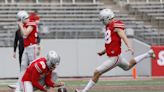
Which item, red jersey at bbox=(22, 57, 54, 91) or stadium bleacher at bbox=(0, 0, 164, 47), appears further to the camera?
stadium bleacher at bbox=(0, 0, 164, 47)

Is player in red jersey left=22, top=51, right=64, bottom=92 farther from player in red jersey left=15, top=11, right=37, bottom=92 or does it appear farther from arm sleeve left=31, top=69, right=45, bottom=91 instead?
player in red jersey left=15, top=11, right=37, bottom=92

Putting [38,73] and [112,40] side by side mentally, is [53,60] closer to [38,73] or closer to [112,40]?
[38,73]

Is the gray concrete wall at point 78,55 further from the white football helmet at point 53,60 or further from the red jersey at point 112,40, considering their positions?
the white football helmet at point 53,60

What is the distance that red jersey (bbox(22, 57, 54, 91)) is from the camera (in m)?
9.86

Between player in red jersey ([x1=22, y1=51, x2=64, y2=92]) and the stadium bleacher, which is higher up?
player in red jersey ([x1=22, y1=51, x2=64, y2=92])

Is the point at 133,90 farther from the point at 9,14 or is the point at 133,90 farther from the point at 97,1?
the point at 97,1

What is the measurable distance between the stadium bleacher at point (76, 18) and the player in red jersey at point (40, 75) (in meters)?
11.1

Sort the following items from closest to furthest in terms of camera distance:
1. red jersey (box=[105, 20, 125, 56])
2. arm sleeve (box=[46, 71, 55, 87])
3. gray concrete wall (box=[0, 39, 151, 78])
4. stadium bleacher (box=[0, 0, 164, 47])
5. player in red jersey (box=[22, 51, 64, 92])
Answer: player in red jersey (box=[22, 51, 64, 92])
arm sleeve (box=[46, 71, 55, 87])
red jersey (box=[105, 20, 125, 56])
gray concrete wall (box=[0, 39, 151, 78])
stadium bleacher (box=[0, 0, 164, 47])

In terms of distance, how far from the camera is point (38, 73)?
991 centimetres

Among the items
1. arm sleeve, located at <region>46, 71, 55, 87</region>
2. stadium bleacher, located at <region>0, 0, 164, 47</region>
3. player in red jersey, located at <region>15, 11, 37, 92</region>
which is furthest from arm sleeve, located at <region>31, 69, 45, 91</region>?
stadium bleacher, located at <region>0, 0, 164, 47</region>

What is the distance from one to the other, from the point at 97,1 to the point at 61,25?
11.8 ft

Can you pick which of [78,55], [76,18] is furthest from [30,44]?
[76,18]

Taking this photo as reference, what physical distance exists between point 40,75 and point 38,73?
89mm

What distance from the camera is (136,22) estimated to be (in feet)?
80.9
